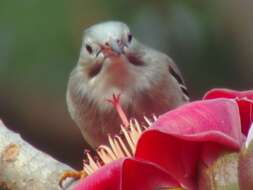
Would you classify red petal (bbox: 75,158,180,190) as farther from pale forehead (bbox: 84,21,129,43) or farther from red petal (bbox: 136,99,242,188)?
pale forehead (bbox: 84,21,129,43)

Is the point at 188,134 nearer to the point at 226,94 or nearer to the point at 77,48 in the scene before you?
the point at 226,94

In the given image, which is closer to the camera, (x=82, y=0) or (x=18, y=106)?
(x=82, y=0)

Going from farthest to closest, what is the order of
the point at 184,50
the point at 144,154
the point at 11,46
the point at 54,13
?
1. the point at 184,50
2. the point at 11,46
3. the point at 54,13
4. the point at 144,154

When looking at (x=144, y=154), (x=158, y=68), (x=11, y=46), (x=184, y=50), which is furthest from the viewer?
(x=184, y=50)

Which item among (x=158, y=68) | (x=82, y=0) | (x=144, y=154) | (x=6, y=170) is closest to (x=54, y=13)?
(x=82, y=0)

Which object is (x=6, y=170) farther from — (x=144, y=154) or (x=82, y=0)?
(x=82, y=0)

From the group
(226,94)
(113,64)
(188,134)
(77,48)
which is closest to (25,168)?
(226,94)
